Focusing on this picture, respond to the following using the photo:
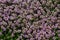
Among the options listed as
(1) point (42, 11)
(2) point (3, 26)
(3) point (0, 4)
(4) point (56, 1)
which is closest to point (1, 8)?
(3) point (0, 4)

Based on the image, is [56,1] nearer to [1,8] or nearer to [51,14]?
[51,14]

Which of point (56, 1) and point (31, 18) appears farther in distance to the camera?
point (56, 1)

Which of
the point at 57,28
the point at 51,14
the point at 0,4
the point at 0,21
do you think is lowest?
the point at 57,28

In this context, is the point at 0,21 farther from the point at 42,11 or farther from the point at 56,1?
the point at 56,1

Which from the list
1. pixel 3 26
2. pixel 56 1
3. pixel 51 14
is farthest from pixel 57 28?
pixel 3 26

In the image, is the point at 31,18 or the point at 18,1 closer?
the point at 31,18

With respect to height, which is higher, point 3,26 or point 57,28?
point 3,26
